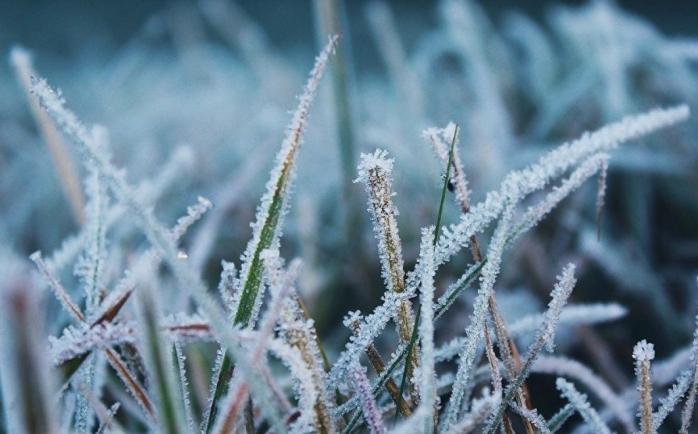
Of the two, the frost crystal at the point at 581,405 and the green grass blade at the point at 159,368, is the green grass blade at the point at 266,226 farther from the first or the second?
the frost crystal at the point at 581,405

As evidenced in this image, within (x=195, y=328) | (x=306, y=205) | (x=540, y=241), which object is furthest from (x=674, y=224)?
(x=195, y=328)

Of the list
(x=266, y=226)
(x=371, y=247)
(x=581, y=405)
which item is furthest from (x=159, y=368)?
(x=371, y=247)

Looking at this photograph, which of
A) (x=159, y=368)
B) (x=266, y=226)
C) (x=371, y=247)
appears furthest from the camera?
(x=371, y=247)

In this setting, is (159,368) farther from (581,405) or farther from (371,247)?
(371,247)

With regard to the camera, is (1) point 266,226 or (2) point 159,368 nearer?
(2) point 159,368

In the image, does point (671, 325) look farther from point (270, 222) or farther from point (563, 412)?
point (270, 222)

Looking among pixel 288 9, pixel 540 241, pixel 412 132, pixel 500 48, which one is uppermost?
pixel 288 9

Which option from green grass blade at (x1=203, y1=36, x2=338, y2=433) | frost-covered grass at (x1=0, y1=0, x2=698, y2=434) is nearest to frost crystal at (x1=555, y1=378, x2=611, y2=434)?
frost-covered grass at (x1=0, y1=0, x2=698, y2=434)

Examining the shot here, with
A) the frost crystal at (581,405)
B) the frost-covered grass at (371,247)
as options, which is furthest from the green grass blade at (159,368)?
the frost crystal at (581,405)

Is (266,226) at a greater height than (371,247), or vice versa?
(371,247)

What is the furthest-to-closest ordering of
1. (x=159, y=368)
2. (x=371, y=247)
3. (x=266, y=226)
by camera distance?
(x=371, y=247) → (x=266, y=226) → (x=159, y=368)
